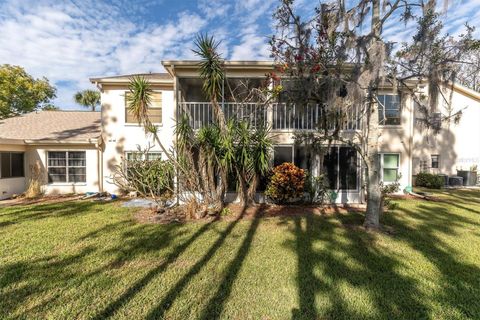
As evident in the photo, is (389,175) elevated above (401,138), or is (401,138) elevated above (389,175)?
(401,138)

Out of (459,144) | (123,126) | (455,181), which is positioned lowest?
(455,181)

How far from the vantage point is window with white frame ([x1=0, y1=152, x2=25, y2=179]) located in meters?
10.3

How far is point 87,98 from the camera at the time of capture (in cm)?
2367

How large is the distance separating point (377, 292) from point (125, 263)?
4409mm

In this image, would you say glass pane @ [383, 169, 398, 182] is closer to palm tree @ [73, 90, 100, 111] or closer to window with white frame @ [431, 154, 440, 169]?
window with white frame @ [431, 154, 440, 169]

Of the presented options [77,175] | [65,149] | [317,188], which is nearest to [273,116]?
[317,188]

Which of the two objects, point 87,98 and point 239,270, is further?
point 87,98

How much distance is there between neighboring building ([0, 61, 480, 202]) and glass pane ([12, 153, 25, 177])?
5cm

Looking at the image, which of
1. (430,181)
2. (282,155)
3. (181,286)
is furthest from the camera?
Answer: (430,181)

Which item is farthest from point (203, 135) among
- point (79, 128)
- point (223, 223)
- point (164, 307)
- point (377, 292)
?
point (79, 128)

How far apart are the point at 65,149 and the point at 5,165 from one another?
2.35 metres

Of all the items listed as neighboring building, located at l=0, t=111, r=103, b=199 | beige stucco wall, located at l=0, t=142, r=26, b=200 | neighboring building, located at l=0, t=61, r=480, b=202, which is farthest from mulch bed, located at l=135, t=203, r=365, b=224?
beige stucco wall, located at l=0, t=142, r=26, b=200

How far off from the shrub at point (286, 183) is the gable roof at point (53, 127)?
861 centimetres

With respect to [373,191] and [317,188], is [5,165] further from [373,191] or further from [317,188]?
[373,191]
